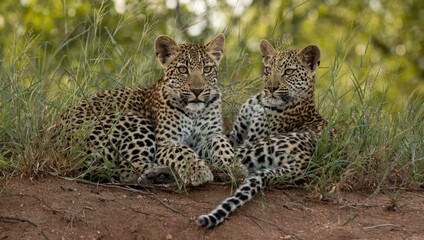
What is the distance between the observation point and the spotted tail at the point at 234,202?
6.85 m

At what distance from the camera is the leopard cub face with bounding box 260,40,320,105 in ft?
30.7

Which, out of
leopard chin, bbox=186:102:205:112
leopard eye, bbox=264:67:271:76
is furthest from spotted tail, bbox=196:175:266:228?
leopard eye, bbox=264:67:271:76

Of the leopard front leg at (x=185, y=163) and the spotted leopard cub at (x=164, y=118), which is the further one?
the spotted leopard cub at (x=164, y=118)

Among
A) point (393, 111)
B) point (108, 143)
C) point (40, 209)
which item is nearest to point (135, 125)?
point (108, 143)

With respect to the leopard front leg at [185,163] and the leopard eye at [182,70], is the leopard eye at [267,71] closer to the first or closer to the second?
the leopard eye at [182,70]

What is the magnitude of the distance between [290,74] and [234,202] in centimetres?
263

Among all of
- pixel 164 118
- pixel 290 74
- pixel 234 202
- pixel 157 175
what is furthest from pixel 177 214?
pixel 290 74

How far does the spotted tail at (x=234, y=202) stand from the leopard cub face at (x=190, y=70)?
1.37 m

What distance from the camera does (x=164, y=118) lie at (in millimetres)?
8664

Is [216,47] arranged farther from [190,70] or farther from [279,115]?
[279,115]

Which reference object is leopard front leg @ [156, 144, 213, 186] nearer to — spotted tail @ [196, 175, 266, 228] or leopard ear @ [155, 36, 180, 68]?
spotted tail @ [196, 175, 266, 228]

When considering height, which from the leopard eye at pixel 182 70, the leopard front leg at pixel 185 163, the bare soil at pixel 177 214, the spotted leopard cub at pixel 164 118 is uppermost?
the leopard eye at pixel 182 70

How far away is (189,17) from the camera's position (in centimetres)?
1169

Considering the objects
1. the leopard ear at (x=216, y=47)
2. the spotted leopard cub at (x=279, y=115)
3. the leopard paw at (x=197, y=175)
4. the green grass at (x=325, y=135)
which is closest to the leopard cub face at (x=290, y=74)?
the spotted leopard cub at (x=279, y=115)
